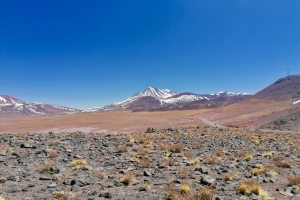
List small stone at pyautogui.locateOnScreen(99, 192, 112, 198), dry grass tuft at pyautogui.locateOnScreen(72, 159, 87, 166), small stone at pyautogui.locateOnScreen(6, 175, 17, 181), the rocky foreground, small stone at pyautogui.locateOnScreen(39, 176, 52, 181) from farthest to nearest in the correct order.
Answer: dry grass tuft at pyautogui.locateOnScreen(72, 159, 87, 166) → small stone at pyautogui.locateOnScreen(39, 176, 52, 181) → small stone at pyautogui.locateOnScreen(6, 175, 17, 181) → the rocky foreground → small stone at pyautogui.locateOnScreen(99, 192, 112, 198)

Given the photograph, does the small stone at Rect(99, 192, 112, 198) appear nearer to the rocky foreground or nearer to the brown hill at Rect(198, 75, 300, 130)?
the rocky foreground

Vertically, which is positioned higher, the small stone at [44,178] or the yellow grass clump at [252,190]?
the small stone at [44,178]

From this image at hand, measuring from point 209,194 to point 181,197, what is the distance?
985 mm

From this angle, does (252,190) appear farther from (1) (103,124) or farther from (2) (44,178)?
(1) (103,124)

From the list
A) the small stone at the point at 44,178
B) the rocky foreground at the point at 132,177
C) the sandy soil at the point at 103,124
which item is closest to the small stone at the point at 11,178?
the rocky foreground at the point at 132,177

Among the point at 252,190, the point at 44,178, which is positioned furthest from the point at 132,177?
the point at 252,190

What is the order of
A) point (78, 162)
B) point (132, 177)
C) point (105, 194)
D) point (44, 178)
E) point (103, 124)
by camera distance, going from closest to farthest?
point (105, 194) < point (44, 178) < point (132, 177) < point (78, 162) < point (103, 124)

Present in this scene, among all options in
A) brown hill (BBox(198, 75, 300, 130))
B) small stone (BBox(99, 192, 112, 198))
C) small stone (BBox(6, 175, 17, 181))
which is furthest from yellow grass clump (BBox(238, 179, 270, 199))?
brown hill (BBox(198, 75, 300, 130))

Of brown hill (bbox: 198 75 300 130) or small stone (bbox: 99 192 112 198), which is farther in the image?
brown hill (bbox: 198 75 300 130)

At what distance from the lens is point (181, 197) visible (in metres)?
6.88

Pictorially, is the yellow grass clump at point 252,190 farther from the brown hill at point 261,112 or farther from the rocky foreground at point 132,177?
the brown hill at point 261,112

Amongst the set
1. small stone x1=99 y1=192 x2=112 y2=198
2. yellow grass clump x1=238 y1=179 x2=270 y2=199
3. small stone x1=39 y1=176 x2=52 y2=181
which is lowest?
yellow grass clump x1=238 y1=179 x2=270 y2=199

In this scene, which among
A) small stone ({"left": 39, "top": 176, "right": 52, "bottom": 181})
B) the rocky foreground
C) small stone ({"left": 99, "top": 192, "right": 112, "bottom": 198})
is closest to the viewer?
small stone ({"left": 99, "top": 192, "right": 112, "bottom": 198})

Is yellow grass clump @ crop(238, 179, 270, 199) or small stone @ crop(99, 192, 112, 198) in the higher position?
small stone @ crop(99, 192, 112, 198)
